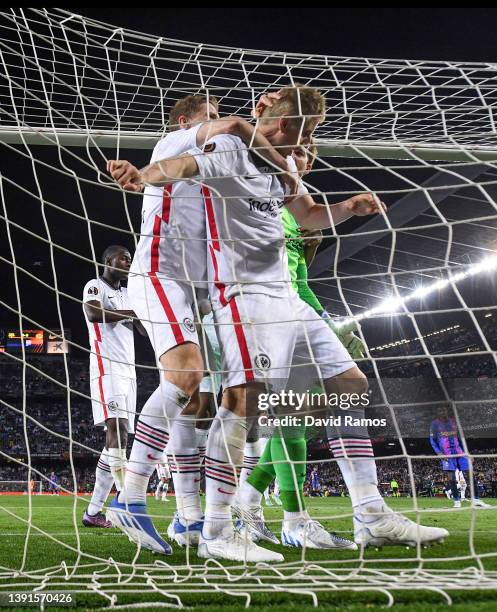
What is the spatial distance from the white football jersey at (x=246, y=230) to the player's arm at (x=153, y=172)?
22 centimetres

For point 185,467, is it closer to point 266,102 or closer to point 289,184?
point 289,184

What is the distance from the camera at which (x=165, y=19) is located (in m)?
7.78

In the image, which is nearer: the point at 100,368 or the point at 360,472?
the point at 360,472

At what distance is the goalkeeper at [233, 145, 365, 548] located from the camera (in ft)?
9.70

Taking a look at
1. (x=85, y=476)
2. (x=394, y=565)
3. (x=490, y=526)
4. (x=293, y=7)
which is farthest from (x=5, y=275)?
(x=394, y=565)

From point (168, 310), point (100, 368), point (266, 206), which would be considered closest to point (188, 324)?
point (168, 310)

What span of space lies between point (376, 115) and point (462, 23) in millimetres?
5360

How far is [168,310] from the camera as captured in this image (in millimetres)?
2781

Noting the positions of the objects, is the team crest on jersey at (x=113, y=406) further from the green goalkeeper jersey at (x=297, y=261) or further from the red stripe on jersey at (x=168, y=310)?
the green goalkeeper jersey at (x=297, y=261)

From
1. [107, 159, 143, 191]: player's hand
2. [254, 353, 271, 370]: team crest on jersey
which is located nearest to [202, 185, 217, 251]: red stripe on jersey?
[254, 353, 271, 370]: team crest on jersey

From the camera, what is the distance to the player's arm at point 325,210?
2.82m

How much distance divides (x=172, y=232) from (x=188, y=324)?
479mm

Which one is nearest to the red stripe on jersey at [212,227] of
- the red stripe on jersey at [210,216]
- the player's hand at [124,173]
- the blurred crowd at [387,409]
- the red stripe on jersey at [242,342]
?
the red stripe on jersey at [210,216]

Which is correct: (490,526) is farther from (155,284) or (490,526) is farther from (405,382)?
(405,382)
